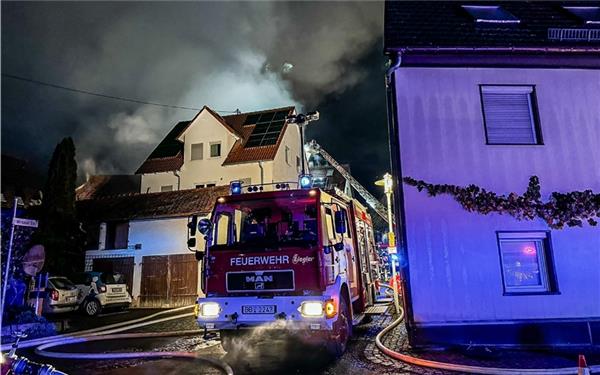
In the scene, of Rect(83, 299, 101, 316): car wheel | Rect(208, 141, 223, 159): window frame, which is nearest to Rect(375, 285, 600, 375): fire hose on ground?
Rect(83, 299, 101, 316): car wheel

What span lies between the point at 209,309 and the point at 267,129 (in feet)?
68.4

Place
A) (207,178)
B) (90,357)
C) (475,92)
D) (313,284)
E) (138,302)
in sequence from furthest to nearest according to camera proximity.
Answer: (207,178)
(138,302)
(475,92)
(90,357)
(313,284)

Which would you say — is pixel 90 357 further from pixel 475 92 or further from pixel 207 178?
pixel 207 178

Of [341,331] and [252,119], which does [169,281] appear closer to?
[252,119]

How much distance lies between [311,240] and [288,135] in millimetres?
20942

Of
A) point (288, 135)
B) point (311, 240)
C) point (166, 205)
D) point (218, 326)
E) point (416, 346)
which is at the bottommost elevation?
point (416, 346)

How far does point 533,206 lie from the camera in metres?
8.40

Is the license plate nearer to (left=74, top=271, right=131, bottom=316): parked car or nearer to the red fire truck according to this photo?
the red fire truck

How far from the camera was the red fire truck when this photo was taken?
21.0ft

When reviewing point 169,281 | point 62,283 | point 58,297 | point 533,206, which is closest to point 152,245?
point 169,281

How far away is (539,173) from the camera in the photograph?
28.3ft

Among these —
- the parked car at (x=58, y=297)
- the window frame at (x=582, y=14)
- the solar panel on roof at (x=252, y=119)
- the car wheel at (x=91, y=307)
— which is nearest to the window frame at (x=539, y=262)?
the window frame at (x=582, y=14)

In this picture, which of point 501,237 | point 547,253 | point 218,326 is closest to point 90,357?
point 218,326

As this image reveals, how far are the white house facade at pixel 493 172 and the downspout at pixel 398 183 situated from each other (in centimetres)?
3
